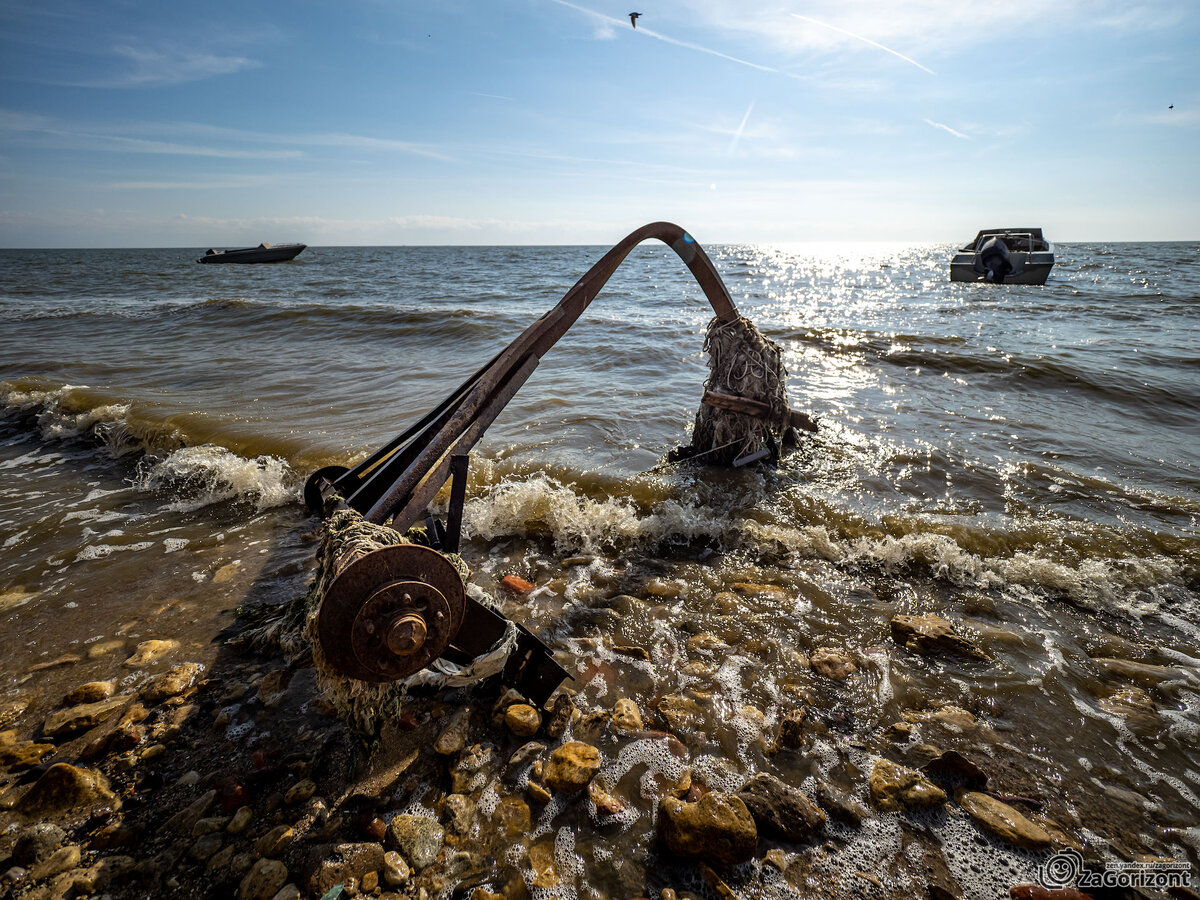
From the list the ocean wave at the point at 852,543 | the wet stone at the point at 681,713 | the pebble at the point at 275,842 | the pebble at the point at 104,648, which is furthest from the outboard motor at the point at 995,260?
the pebble at the point at 104,648

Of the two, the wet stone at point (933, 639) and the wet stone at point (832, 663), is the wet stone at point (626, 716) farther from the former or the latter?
the wet stone at point (933, 639)

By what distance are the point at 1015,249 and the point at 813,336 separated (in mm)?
27511

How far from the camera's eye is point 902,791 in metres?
2.17

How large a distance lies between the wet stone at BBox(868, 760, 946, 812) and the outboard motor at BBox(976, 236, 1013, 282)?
35.4 m

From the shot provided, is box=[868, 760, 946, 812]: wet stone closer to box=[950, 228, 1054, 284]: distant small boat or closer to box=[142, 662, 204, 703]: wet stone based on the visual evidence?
box=[142, 662, 204, 703]: wet stone

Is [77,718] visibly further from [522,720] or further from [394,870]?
[522,720]

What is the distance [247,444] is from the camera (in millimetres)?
6238

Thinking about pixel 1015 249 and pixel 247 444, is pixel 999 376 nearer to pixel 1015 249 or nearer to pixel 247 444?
pixel 247 444

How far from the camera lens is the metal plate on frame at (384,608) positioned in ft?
5.28

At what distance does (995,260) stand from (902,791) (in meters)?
36.1

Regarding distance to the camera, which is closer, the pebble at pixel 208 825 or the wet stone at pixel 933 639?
the pebble at pixel 208 825

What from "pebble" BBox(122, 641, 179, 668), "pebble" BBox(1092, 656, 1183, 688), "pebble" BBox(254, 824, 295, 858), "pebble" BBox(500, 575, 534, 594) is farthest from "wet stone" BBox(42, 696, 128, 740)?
"pebble" BBox(1092, 656, 1183, 688)

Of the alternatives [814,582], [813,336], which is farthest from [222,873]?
[813,336]

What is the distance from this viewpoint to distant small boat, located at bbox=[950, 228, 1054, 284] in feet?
89.2
